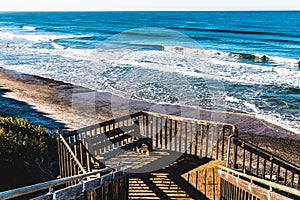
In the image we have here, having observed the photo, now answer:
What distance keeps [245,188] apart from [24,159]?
5.27 meters

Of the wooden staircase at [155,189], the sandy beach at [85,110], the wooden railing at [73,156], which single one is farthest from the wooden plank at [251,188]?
the sandy beach at [85,110]

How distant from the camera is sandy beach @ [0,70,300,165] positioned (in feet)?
44.1

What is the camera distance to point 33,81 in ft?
77.2

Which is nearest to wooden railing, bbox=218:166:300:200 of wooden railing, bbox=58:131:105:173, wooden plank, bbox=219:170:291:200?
wooden plank, bbox=219:170:291:200

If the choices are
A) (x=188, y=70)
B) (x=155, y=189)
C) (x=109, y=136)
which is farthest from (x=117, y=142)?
(x=188, y=70)

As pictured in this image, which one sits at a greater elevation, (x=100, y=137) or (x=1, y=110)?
(x=100, y=137)

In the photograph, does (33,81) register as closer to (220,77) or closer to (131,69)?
(131,69)

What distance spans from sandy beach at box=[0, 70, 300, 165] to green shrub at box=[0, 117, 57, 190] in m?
4.84

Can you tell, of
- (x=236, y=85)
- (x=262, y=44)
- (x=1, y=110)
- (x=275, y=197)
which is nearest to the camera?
(x=275, y=197)

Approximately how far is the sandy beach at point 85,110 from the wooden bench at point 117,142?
518 cm

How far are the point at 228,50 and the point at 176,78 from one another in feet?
56.1

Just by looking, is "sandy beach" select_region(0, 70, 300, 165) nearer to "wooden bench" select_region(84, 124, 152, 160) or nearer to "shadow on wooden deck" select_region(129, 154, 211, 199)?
"shadow on wooden deck" select_region(129, 154, 211, 199)

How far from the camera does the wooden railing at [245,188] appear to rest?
5399 mm

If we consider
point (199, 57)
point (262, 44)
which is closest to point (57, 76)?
point (199, 57)
